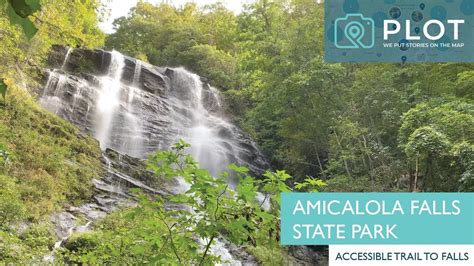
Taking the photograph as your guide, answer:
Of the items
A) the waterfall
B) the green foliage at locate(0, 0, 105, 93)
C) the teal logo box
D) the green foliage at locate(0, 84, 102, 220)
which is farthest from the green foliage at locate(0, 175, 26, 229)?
the teal logo box

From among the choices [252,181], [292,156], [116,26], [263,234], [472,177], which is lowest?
[263,234]

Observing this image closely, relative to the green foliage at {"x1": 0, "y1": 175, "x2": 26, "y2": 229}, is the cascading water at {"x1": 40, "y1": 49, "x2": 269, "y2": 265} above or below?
above

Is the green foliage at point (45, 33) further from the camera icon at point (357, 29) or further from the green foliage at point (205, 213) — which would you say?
the green foliage at point (205, 213)

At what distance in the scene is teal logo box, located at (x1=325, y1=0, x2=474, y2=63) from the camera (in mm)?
12828

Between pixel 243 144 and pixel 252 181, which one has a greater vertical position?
pixel 243 144

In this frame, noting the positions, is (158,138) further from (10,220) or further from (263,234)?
(263,234)

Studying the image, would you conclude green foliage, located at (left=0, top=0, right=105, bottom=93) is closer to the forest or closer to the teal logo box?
the forest

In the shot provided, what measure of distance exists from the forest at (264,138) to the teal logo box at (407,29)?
424 millimetres

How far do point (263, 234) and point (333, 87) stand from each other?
1256cm

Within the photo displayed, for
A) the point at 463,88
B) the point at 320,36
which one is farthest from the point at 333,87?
the point at 463,88

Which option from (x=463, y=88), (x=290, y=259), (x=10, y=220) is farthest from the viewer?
(x=463, y=88)

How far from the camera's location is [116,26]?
28234mm

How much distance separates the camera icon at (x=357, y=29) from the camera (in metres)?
13.6

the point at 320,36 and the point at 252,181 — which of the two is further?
the point at 320,36
